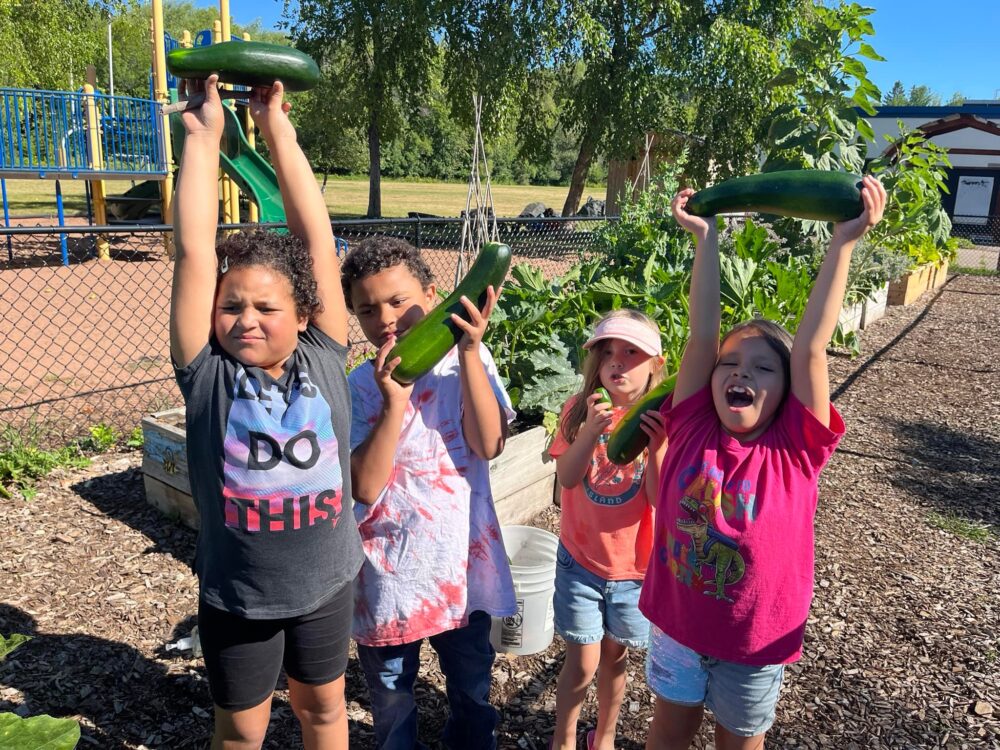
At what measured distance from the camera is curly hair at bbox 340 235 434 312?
2166 mm

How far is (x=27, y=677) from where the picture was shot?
291 cm

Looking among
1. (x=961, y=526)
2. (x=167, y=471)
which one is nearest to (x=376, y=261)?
(x=167, y=471)

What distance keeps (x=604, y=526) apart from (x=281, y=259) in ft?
4.02

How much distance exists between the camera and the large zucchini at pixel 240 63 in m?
1.98

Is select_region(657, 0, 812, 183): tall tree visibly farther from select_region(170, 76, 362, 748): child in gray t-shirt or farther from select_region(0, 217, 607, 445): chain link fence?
select_region(170, 76, 362, 748): child in gray t-shirt

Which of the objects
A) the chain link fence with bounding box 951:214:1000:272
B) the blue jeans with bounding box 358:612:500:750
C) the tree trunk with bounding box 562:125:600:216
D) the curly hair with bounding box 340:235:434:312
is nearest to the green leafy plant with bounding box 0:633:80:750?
the blue jeans with bounding box 358:612:500:750

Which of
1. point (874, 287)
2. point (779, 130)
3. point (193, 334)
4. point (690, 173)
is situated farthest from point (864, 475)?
point (690, 173)

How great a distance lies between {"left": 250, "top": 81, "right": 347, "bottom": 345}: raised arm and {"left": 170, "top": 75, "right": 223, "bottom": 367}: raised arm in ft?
0.57

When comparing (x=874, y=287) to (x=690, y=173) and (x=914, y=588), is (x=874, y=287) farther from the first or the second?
(x=690, y=173)

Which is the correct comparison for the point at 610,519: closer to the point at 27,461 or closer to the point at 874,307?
the point at 27,461

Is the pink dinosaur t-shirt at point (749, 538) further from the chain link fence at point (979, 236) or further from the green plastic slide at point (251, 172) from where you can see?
the chain link fence at point (979, 236)

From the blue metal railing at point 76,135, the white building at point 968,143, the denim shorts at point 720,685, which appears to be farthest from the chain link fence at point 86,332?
the white building at point 968,143

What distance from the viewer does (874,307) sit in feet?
34.4

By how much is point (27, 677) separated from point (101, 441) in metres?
2.34
